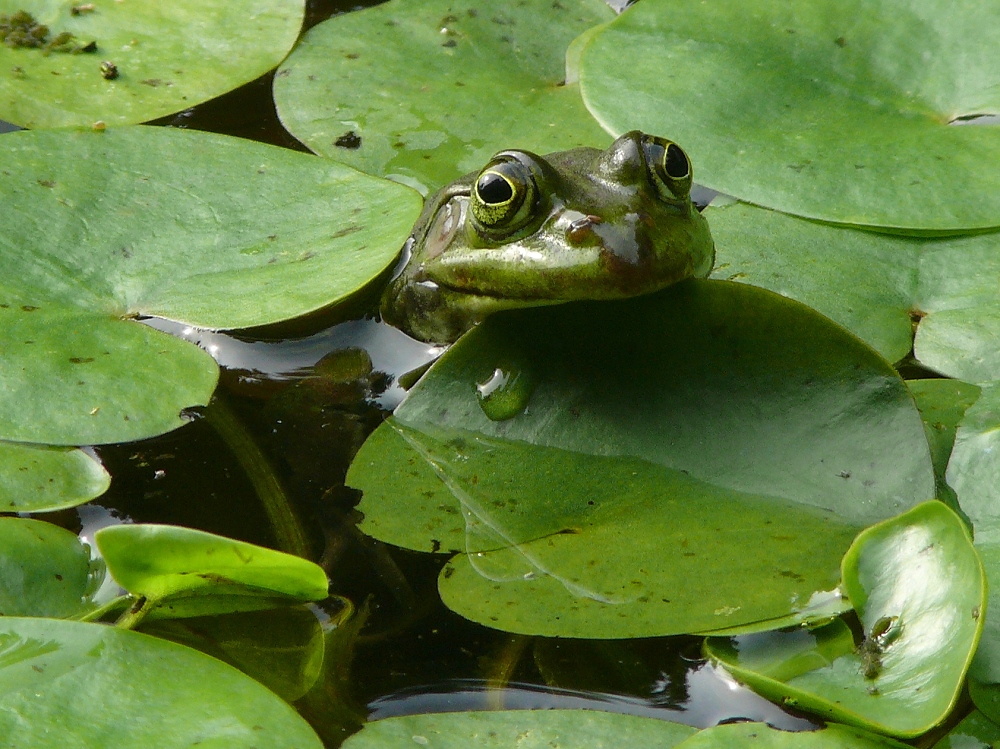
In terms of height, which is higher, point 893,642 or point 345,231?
point 345,231

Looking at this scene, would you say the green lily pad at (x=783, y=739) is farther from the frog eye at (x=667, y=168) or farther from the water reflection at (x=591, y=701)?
the frog eye at (x=667, y=168)

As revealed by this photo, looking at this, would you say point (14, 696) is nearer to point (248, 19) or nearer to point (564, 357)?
point (564, 357)

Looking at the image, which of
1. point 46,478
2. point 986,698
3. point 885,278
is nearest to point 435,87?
point 885,278

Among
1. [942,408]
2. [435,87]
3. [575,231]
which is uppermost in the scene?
[575,231]

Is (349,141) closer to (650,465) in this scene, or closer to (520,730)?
(650,465)

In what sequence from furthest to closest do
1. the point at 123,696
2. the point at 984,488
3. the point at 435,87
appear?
the point at 435,87 → the point at 984,488 → the point at 123,696

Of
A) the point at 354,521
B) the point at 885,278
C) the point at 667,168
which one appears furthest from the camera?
the point at 885,278

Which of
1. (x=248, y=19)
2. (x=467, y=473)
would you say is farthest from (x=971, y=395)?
(x=248, y=19)

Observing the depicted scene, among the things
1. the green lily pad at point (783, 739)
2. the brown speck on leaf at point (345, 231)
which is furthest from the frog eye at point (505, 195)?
the green lily pad at point (783, 739)
